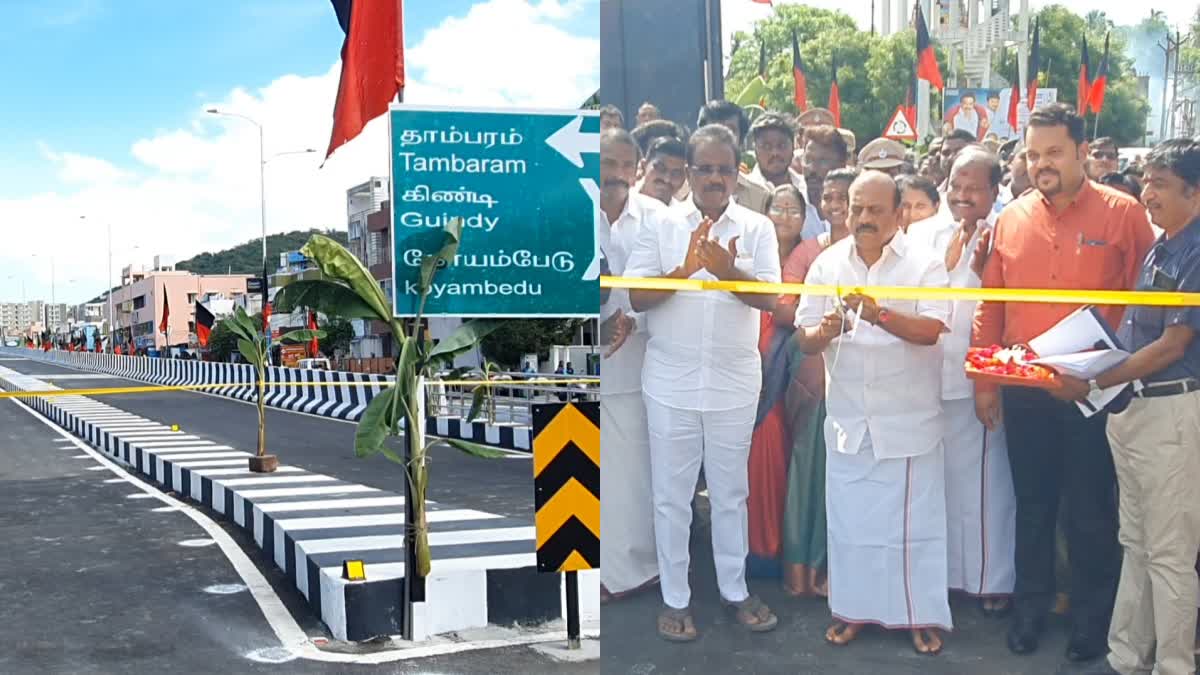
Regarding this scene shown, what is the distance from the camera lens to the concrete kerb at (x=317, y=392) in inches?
643

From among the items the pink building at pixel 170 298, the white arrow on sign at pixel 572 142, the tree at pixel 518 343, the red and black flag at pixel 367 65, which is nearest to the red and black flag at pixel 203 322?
the tree at pixel 518 343

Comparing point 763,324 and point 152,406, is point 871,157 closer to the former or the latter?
point 763,324

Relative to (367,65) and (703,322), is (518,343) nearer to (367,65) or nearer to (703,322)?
(367,65)

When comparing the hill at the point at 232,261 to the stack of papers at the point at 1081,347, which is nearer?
the stack of papers at the point at 1081,347

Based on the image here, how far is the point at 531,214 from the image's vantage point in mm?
5305

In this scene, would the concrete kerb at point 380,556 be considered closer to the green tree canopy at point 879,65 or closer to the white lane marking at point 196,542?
the white lane marking at point 196,542

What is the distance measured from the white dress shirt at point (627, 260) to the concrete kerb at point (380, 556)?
3.39 metres

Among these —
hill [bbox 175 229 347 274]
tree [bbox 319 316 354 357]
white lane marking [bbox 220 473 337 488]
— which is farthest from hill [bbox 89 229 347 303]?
white lane marking [bbox 220 473 337 488]

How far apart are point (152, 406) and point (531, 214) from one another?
26.0m

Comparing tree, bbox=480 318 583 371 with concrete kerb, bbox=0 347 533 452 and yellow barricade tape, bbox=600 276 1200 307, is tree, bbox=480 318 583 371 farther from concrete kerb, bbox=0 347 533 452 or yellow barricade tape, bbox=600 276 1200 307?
yellow barricade tape, bbox=600 276 1200 307

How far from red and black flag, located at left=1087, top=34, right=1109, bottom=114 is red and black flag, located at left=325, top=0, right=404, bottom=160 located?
14.7ft

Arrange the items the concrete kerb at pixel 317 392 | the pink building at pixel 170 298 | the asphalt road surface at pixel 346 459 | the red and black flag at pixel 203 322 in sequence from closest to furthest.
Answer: the asphalt road surface at pixel 346 459 → the concrete kerb at pixel 317 392 → the red and black flag at pixel 203 322 → the pink building at pixel 170 298

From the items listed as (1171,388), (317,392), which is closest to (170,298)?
(317,392)

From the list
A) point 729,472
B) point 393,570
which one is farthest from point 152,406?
point 729,472
